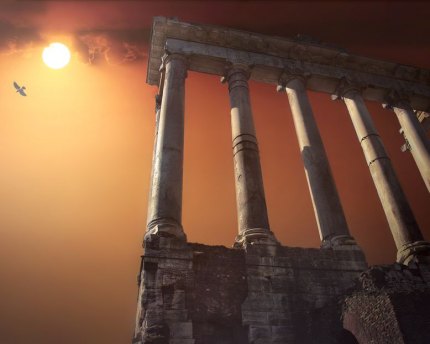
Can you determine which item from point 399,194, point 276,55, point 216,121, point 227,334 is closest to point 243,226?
point 227,334

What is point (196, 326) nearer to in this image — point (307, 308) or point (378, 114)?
point (307, 308)

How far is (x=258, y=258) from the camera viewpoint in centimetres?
1248

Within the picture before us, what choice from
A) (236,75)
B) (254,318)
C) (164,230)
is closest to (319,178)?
(236,75)

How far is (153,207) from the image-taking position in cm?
1334

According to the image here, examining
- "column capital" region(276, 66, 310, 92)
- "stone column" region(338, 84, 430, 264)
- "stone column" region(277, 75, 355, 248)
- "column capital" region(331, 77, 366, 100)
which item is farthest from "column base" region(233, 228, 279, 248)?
"column capital" region(331, 77, 366, 100)

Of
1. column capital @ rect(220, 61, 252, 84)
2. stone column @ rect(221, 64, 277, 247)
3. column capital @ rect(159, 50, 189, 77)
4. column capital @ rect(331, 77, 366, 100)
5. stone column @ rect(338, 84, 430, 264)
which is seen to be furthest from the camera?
column capital @ rect(331, 77, 366, 100)

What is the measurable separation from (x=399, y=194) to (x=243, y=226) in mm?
8494

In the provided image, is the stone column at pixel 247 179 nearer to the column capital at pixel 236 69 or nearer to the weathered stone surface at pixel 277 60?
the column capital at pixel 236 69

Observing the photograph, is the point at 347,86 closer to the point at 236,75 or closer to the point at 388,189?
the point at 236,75

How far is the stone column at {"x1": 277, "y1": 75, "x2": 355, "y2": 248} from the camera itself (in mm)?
14789

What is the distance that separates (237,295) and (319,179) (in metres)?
7.33

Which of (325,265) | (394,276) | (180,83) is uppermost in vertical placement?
(180,83)

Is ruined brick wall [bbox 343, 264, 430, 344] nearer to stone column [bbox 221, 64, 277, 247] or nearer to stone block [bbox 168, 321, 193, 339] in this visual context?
stone column [bbox 221, 64, 277, 247]

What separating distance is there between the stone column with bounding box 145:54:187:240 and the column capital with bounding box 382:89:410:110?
541 inches
